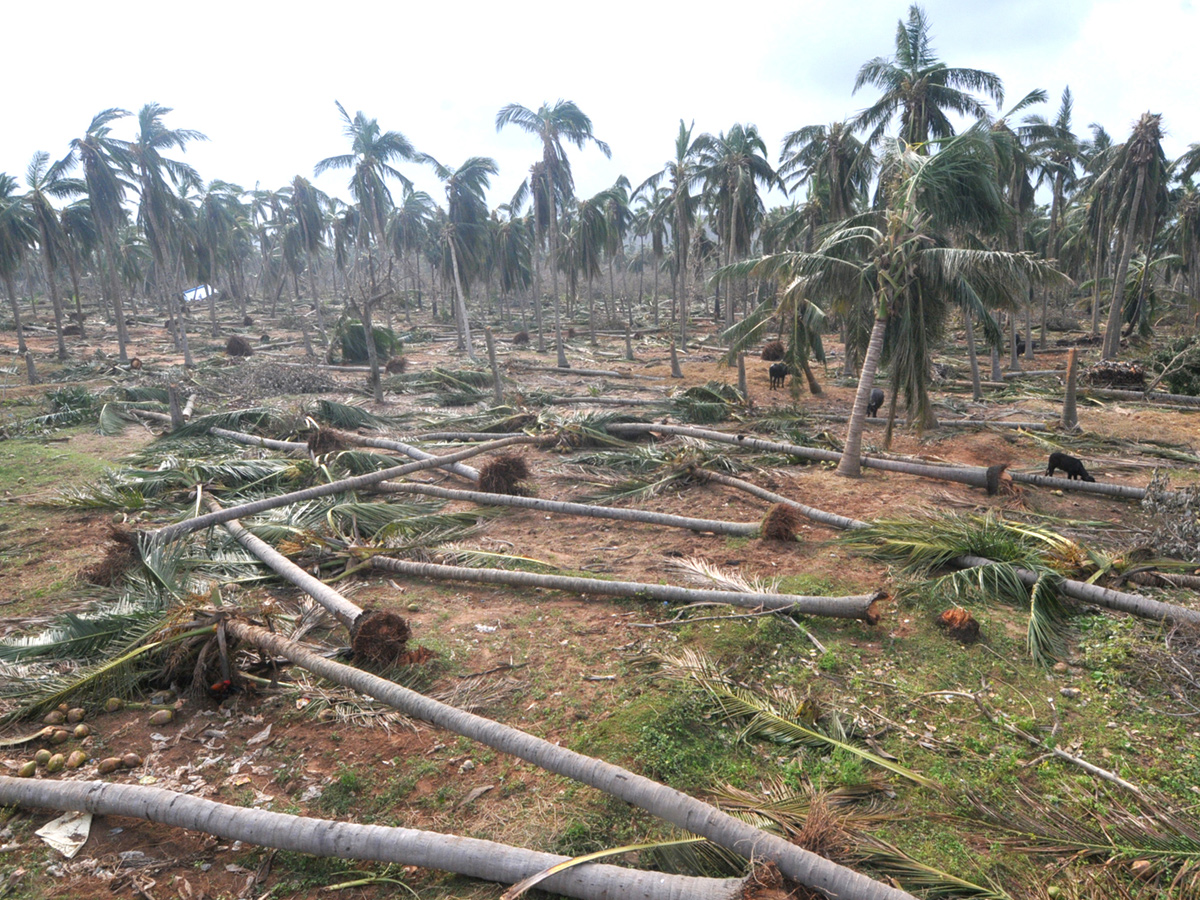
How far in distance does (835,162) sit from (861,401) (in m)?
15.3

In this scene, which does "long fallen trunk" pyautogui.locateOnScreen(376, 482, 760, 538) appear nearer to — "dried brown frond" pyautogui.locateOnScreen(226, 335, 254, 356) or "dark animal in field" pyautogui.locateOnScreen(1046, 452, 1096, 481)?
"dark animal in field" pyautogui.locateOnScreen(1046, 452, 1096, 481)

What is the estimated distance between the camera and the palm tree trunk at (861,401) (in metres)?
9.83

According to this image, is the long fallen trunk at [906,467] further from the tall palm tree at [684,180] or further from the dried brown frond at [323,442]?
the tall palm tree at [684,180]

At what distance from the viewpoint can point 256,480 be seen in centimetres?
962

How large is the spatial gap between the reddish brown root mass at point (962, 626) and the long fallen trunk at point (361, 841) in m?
3.65

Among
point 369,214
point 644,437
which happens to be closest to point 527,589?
point 644,437

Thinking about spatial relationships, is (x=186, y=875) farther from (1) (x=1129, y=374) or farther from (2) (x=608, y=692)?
(1) (x=1129, y=374)

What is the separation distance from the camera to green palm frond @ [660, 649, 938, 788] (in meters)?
4.08

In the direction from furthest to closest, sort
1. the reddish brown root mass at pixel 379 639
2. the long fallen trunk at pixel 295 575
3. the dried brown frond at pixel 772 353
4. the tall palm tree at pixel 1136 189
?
1. the dried brown frond at pixel 772 353
2. the tall palm tree at pixel 1136 189
3. the long fallen trunk at pixel 295 575
4. the reddish brown root mass at pixel 379 639

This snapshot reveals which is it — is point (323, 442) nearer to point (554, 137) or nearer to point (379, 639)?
point (379, 639)

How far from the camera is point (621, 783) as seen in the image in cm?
354

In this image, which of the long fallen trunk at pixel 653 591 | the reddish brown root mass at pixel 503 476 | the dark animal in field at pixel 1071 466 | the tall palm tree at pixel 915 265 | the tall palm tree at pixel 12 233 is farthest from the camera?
the tall palm tree at pixel 12 233

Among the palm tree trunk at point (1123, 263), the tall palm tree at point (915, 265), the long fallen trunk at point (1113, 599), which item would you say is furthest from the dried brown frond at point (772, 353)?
the long fallen trunk at point (1113, 599)

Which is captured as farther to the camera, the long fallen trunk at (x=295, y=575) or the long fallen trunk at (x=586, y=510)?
the long fallen trunk at (x=586, y=510)
